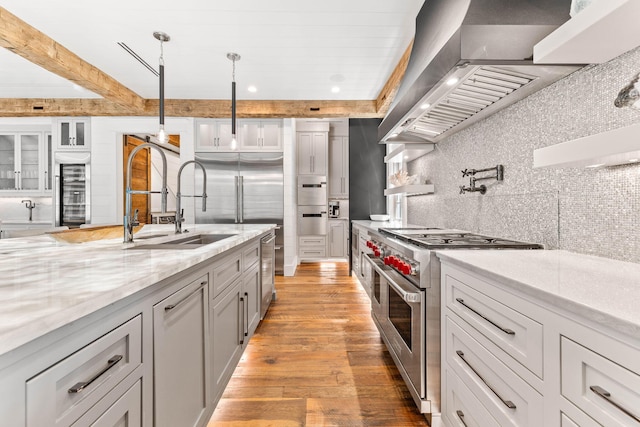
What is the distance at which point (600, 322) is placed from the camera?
66 centimetres

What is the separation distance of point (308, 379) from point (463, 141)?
7.14 feet

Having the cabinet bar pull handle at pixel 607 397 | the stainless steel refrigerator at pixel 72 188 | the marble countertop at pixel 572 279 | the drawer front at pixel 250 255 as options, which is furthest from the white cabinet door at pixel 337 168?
the cabinet bar pull handle at pixel 607 397

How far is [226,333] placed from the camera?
5.86 ft

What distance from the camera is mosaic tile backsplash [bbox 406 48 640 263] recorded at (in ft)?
4.08

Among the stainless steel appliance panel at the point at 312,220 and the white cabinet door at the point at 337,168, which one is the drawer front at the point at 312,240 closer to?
the stainless steel appliance panel at the point at 312,220

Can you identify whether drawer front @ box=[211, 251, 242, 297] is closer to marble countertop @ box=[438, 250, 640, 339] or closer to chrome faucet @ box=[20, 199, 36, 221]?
marble countertop @ box=[438, 250, 640, 339]

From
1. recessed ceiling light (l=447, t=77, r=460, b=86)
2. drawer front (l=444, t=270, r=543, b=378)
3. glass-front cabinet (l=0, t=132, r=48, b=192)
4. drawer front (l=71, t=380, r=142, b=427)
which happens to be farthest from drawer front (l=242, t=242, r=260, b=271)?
glass-front cabinet (l=0, t=132, r=48, b=192)

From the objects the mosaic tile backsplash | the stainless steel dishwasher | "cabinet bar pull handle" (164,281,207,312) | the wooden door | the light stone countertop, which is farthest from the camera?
the wooden door

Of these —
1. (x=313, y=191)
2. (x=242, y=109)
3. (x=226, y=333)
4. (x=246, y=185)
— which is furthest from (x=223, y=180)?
(x=226, y=333)

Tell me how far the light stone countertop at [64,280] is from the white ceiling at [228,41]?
212cm

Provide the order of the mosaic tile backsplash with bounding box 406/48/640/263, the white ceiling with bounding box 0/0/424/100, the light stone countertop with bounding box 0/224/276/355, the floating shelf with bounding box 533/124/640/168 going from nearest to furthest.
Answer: the light stone countertop with bounding box 0/224/276/355
the floating shelf with bounding box 533/124/640/168
the mosaic tile backsplash with bounding box 406/48/640/263
the white ceiling with bounding box 0/0/424/100

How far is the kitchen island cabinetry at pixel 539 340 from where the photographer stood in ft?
2.17

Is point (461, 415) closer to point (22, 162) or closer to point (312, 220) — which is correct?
point (312, 220)

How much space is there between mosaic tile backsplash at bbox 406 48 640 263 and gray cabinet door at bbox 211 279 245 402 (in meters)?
1.76
